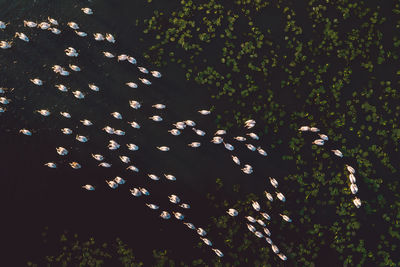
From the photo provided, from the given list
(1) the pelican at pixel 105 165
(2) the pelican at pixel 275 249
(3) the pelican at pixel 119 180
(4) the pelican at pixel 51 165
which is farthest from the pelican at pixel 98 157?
(2) the pelican at pixel 275 249

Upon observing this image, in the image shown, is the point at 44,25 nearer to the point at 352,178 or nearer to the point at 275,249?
the point at 275,249

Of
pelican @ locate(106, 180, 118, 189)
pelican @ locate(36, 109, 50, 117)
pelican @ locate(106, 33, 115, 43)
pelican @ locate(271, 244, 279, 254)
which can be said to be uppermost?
pelican @ locate(106, 33, 115, 43)

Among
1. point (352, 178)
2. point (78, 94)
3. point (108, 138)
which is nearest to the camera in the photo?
point (352, 178)

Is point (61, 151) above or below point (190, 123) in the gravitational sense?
below

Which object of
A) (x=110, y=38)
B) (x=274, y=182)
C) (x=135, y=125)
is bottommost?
(x=135, y=125)

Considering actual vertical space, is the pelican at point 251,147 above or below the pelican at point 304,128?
below

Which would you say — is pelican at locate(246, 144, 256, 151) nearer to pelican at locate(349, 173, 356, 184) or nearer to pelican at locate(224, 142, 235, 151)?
pelican at locate(224, 142, 235, 151)

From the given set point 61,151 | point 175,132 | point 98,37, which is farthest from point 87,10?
point 175,132

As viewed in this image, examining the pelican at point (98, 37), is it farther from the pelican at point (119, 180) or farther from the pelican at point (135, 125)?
the pelican at point (119, 180)

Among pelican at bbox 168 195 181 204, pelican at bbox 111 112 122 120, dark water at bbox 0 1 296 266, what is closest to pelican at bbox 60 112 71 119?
dark water at bbox 0 1 296 266
